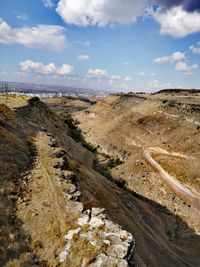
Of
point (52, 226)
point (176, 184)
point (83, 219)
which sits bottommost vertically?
point (176, 184)

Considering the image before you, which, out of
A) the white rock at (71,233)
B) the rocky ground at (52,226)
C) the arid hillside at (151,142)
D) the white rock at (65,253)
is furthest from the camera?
the arid hillside at (151,142)

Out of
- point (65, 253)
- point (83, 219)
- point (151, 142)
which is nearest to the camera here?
point (65, 253)

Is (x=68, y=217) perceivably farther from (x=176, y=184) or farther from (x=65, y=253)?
(x=176, y=184)

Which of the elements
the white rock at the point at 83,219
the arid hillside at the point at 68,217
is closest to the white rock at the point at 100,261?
the arid hillside at the point at 68,217

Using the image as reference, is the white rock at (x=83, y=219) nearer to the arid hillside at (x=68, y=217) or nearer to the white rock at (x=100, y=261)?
the arid hillside at (x=68, y=217)

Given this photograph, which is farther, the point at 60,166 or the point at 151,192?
the point at 151,192

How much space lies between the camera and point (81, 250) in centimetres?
1895

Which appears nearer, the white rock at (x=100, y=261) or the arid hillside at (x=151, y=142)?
the white rock at (x=100, y=261)

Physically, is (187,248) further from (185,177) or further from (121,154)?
(121,154)

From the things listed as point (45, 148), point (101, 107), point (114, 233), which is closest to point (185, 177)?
point (45, 148)

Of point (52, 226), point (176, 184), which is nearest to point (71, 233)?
point (52, 226)

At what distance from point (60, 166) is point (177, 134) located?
5334 cm

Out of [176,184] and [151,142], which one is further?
[151,142]

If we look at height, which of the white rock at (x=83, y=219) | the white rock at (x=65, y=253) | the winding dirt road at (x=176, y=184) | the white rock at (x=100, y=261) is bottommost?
the winding dirt road at (x=176, y=184)
